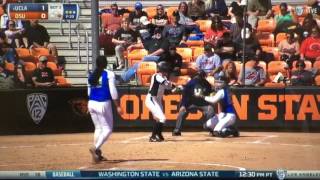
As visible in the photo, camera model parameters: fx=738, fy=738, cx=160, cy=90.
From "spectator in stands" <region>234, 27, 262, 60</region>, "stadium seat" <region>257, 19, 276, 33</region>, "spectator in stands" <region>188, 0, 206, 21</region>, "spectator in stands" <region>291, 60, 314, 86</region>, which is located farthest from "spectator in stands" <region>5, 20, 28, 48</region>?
"spectator in stands" <region>291, 60, 314, 86</region>

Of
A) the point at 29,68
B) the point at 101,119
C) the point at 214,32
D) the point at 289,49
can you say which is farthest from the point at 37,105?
the point at 289,49

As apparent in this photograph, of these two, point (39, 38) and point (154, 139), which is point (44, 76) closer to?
point (39, 38)

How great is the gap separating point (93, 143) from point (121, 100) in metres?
0.60

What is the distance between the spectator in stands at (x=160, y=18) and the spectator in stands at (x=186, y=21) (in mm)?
149

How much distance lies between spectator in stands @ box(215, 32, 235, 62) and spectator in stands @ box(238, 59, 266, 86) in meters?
0.20

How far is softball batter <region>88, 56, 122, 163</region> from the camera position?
21.9 feet

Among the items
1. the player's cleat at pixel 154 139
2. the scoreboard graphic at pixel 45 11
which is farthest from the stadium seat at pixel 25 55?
the player's cleat at pixel 154 139

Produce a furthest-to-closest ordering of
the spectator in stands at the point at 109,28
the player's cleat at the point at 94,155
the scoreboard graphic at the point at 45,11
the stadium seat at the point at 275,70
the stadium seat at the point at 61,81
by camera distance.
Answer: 1. the stadium seat at the point at 275,70
2. the stadium seat at the point at 61,81
3. the spectator in stands at the point at 109,28
4. the scoreboard graphic at the point at 45,11
5. the player's cleat at the point at 94,155

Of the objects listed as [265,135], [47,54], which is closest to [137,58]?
[47,54]

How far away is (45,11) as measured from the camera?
6.81 metres

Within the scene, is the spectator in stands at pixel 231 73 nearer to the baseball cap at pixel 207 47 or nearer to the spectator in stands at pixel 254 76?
the spectator in stands at pixel 254 76

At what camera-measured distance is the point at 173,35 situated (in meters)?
7.23

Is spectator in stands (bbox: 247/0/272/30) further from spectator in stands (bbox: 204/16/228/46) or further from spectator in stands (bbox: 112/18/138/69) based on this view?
spectator in stands (bbox: 112/18/138/69)

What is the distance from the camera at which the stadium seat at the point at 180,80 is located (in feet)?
23.2
